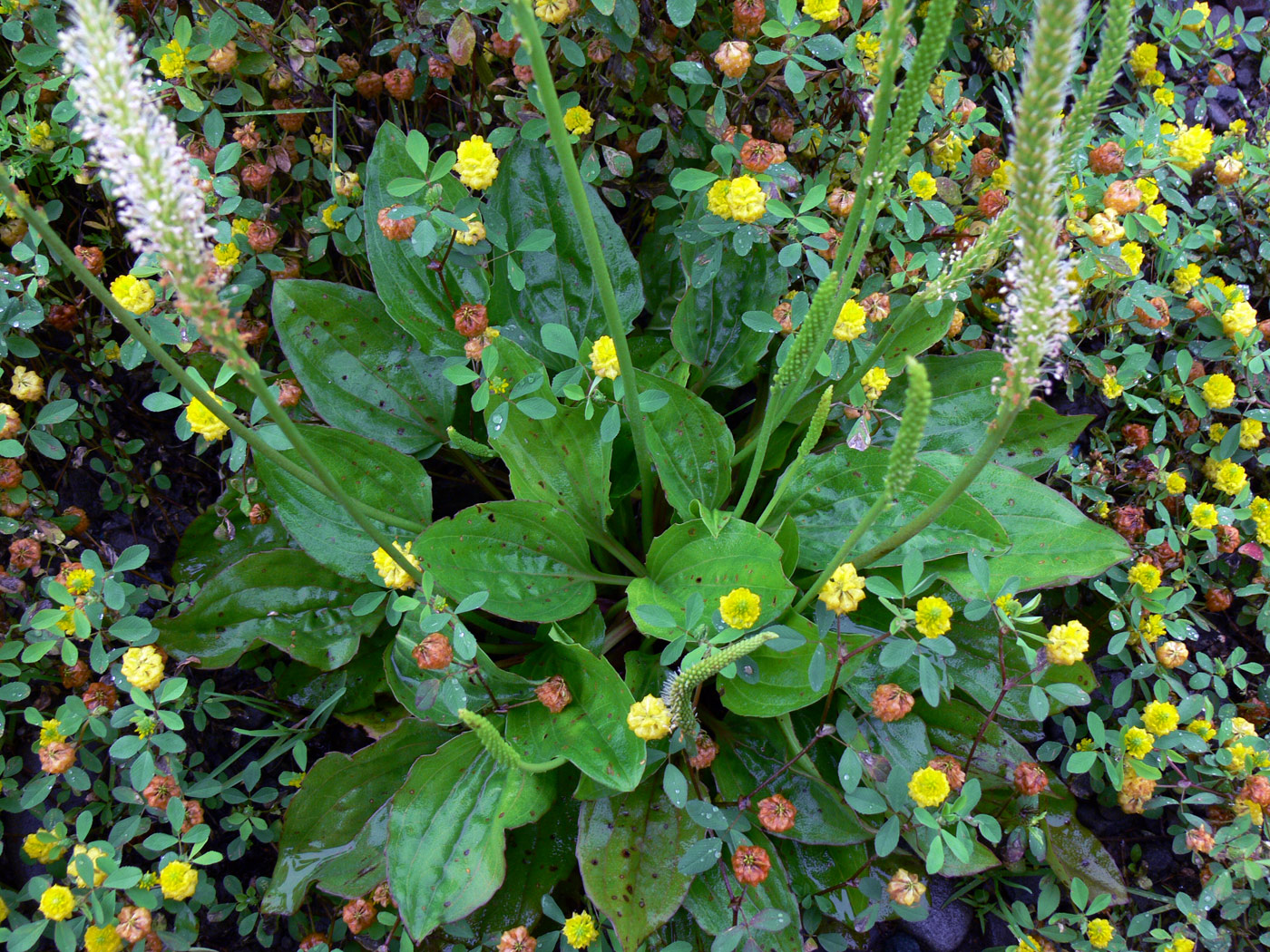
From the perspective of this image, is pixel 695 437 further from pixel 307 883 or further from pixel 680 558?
pixel 307 883

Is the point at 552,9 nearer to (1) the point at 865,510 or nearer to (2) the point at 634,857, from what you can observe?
(1) the point at 865,510

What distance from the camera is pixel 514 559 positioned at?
2.00 meters

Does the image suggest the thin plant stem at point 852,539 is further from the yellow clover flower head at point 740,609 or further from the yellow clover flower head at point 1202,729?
the yellow clover flower head at point 1202,729

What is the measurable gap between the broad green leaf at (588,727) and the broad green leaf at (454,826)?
3.9 inches

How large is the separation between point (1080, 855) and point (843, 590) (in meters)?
1.23

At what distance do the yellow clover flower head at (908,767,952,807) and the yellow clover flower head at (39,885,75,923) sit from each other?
1699 mm

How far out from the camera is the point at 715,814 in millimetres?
1696

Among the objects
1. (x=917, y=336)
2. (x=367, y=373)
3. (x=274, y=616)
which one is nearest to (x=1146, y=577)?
(x=917, y=336)

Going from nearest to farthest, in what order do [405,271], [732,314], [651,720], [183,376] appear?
1. [183,376]
2. [651,720]
3. [405,271]
4. [732,314]

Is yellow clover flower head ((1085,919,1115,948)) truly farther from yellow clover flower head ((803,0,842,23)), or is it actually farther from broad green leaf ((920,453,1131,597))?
yellow clover flower head ((803,0,842,23))

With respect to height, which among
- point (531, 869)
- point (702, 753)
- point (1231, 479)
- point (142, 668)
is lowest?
point (531, 869)

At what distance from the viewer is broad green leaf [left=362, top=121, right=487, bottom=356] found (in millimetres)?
2100

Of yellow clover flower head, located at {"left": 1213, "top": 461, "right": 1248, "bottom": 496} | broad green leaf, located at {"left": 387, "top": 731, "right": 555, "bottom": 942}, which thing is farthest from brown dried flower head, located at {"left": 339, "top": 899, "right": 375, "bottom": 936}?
yellow clover flower head, located at {"left": 1213, "top": 461, "right": 1248, "bottom": 496}

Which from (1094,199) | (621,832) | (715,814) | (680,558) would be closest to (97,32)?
(680,558)
